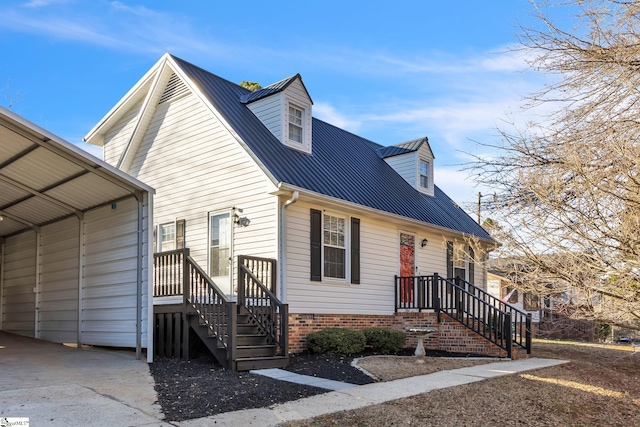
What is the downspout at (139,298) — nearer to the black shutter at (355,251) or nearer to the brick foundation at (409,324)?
the brick foundation at (409,324)

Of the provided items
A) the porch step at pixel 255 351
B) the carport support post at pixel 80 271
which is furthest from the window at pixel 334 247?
the carport support post at pixel 80 271

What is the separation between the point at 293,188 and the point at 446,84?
4.10m

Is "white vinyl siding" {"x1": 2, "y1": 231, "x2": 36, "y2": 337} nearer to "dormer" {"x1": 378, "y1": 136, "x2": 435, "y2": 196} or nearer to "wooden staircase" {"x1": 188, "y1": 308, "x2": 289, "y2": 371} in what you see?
"wooden staircase" {"x1": 188, "y1": 308, "x2": 289, "y2": 371}

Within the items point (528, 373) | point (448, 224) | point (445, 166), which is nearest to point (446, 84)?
point (445, 166)

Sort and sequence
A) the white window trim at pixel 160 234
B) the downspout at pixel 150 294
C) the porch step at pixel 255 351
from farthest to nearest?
the white window trim at pixel 160 234 < the downspout at pixel 150 294 < the porch step at pixel 255 351

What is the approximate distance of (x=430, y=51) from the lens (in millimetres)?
7957

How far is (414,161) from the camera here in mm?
17734

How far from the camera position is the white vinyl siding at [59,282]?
12.2 m

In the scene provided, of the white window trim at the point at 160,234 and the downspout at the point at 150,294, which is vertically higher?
the white window trim at the point at 160,234

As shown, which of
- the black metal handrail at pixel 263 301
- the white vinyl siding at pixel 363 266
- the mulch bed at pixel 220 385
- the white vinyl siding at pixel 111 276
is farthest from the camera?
the white vinyl siding at pixel 363 266

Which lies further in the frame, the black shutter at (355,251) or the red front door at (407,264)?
the red front door at (407,264)

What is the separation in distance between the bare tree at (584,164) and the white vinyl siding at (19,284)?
12.2 meters

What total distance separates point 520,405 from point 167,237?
9310 mm

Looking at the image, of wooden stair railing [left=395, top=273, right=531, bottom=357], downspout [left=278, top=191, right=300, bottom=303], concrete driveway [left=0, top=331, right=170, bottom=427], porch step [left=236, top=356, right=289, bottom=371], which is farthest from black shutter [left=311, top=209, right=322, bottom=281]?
concrete driveway [left=0, top=331, right=170, bottom=427]
